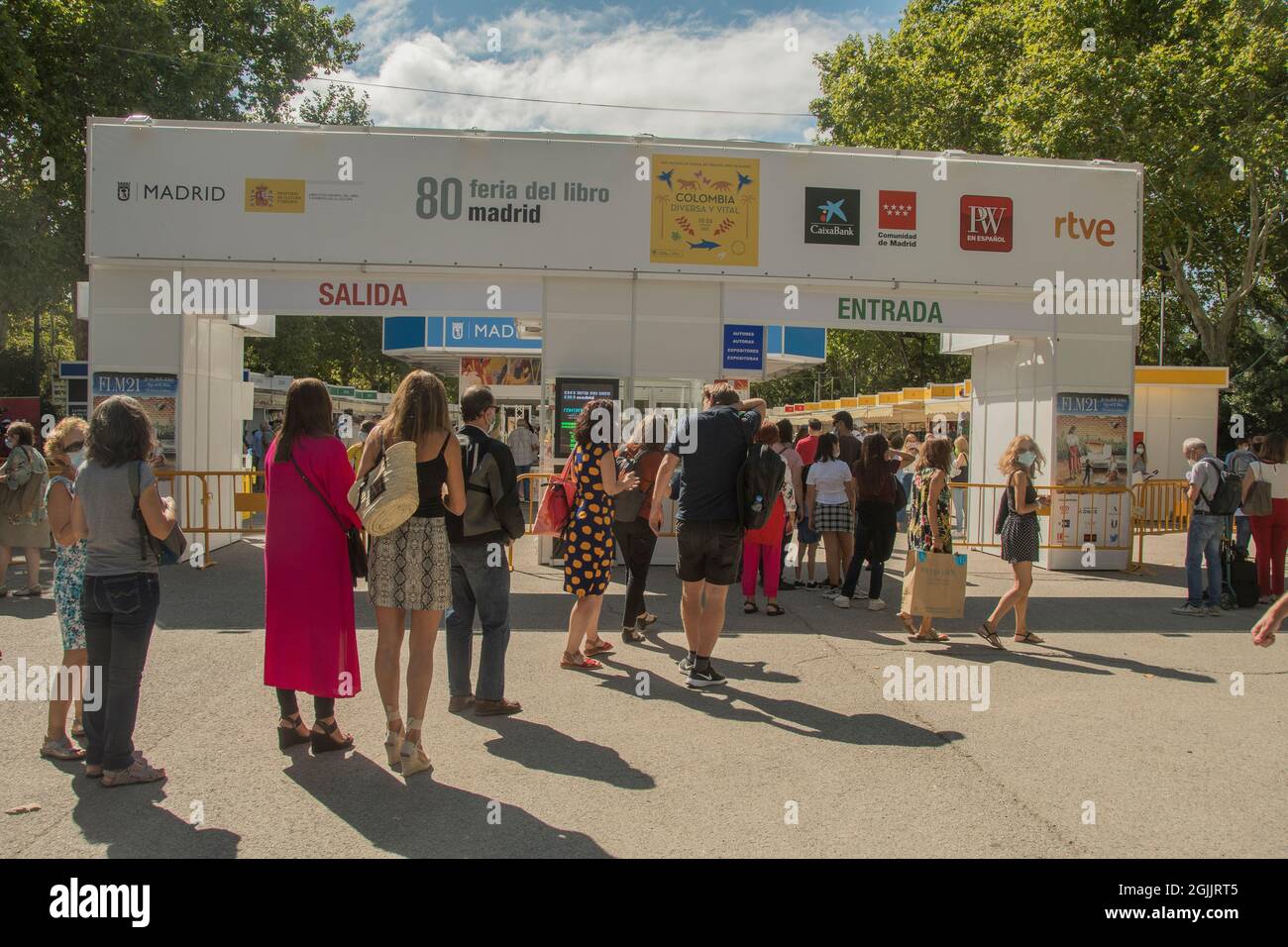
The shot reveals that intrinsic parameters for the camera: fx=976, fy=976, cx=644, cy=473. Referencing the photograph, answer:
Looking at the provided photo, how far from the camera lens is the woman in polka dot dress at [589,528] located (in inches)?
274

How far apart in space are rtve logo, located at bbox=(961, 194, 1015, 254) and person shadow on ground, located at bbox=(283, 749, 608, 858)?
9.79 m

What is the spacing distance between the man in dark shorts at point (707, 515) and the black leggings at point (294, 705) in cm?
242

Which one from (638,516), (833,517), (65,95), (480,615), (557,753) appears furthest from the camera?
(65,95)

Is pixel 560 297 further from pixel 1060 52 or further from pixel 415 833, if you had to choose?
pixel 1060 52

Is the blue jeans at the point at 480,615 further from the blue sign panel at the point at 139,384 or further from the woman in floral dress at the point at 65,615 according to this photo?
the blue sign panel at the point at 139,384

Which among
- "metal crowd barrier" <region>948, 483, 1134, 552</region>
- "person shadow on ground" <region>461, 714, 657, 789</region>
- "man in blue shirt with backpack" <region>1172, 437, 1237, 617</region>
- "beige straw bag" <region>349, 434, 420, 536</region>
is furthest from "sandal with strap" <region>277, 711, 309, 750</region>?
"metal crowd barrier" <region>948, 483, 1134, 552</region>

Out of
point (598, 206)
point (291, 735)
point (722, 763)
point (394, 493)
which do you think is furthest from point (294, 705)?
point (598, 206)

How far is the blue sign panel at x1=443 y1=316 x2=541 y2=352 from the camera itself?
19.1m

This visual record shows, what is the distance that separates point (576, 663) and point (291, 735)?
237 cm

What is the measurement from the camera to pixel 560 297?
457 inches

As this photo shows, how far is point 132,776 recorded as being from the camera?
15.2 ft

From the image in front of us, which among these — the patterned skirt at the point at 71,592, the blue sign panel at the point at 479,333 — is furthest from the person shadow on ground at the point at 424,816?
the blue sign panel at the point at 479,333

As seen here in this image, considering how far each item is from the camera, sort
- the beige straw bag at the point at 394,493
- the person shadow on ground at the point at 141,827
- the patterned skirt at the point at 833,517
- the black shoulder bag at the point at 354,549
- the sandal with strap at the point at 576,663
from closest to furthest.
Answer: the person shadow on ground at the point at 141,827 → the beige straw bag at the point at 394,493 → the black shoulder bag at the point at 354,549 → the sandal with strap at the point at 576,663 → the patterned skirt at the point at 833,517

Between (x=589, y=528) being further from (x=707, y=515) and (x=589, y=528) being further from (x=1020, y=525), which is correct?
(x=1020, y=525)
